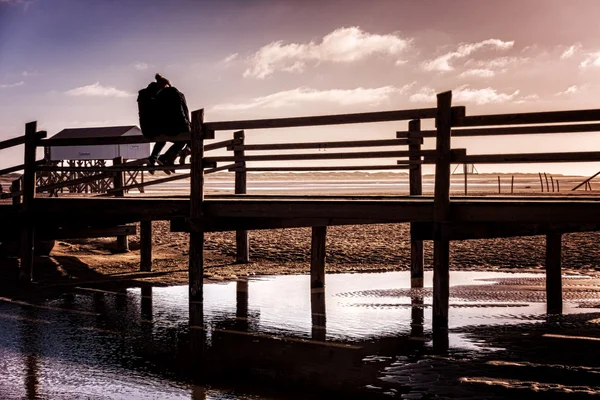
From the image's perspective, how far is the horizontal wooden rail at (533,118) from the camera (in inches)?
383

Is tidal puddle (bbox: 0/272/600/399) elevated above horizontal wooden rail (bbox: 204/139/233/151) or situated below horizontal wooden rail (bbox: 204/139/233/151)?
below

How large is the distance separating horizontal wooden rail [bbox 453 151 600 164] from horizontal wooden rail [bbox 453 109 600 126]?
392 millimetres

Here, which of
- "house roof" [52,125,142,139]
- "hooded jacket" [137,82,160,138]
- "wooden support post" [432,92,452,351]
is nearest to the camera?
"wooden support post" [432,92,452,351]

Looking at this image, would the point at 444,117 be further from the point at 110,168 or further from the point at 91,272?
the point at 91,272

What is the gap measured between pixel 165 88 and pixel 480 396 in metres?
8.88

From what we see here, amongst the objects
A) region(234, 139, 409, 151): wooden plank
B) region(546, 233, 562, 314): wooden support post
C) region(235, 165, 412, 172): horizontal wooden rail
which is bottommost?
region(546, 233, 562, 314): wooden support post

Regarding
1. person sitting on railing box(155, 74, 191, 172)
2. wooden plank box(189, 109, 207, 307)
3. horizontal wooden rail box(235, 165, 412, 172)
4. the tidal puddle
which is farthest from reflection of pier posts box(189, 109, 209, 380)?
horizontal wooden rail box(235, 165, 412, 172)

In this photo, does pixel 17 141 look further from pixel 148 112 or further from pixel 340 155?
pixel 340 155

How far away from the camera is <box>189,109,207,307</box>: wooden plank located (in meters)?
12.7

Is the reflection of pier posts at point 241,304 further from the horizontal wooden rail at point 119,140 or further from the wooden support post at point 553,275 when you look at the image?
the wooden support post at point 553,275

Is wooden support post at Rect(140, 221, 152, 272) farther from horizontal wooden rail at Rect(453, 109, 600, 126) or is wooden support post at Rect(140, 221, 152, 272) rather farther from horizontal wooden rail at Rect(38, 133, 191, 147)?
horizontal wooden rail at Rect(453, 109, 600, 126)

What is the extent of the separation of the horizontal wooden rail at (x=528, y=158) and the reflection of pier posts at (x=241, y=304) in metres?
3.41

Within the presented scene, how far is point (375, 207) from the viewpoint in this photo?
11.1 meters

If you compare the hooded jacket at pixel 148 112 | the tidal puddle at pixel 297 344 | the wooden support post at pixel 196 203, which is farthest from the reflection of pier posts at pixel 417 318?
the hooded jacket at pixel 148 112
